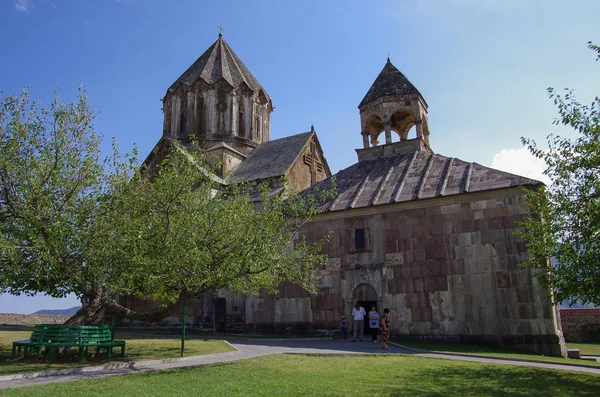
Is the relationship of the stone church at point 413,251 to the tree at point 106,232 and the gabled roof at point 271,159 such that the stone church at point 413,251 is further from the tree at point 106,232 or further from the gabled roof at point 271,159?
the tree at point 106,232

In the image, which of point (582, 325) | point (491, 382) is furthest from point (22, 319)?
point (582, 325)

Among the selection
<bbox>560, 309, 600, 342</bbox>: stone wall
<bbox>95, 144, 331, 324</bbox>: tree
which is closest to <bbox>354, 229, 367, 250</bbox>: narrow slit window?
<bbox>95, 144, 331, 324</bbox>: tree

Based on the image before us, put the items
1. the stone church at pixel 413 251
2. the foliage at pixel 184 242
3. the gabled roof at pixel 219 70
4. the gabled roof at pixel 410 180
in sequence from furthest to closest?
the gabled roof at pixel 219 70 → the gabled roof at pixel 410 180 → the stone church at pixel 413 251 → the foliage at pixel 184 242

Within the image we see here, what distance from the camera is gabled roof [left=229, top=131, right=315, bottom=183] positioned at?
78.4 ft

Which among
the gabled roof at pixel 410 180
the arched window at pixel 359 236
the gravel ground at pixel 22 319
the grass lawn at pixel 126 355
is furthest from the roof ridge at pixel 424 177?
the gravel ground at pixel 22 319

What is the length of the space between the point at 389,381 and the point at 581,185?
5670mm

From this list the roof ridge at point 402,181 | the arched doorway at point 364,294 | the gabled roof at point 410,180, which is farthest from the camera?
the roof ridge at point 402,181

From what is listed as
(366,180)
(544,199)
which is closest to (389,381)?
(544,199)

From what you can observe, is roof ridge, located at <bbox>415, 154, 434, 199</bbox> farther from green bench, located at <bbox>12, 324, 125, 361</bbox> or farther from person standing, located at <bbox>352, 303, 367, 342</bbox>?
green bench, located at <bbox>12, 324, 125, 361</bbox>

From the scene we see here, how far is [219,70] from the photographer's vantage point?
29.7m

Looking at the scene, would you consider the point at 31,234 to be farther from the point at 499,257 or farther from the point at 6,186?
the point at 499,257

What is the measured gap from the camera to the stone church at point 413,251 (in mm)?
14375

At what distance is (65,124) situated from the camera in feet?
35.8

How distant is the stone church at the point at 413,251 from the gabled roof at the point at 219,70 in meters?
8.96
